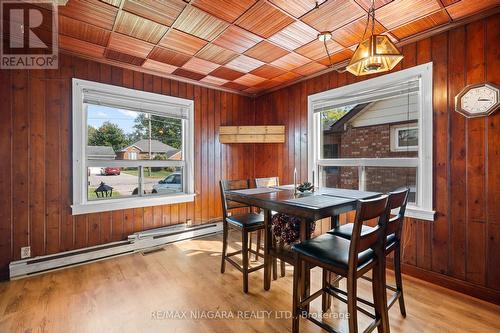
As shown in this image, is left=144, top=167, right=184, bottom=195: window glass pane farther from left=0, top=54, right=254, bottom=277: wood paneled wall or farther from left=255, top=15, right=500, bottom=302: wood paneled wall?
left=255, top=15, right=500, bottom=302: wood paneled wall

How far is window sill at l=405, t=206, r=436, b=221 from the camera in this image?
233 centimetres

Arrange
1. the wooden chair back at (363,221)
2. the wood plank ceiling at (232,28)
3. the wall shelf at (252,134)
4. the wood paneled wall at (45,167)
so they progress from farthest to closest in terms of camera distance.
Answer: the wall shelf at (252,134)
the wood paneled wall at (45,167)
the wood plank ceiling at (232,28)
the wooden chair back at (363,221)

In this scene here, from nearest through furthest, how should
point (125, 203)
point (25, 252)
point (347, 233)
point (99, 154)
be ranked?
point (347, 233)
point (25, 252)
point (99, 154)
point (125, 203)

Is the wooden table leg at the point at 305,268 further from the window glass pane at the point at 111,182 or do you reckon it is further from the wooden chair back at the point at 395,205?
the window glass pane at the point at 111,182

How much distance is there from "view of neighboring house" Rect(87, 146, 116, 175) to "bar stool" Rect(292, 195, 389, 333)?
2.65m

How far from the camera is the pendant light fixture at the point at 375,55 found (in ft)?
4.95

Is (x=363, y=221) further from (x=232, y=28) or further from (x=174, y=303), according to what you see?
(x=232, y=28)

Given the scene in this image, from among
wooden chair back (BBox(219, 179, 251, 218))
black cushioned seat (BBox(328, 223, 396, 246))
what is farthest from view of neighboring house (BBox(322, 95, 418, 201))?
wooden chair back (BBox(219, 179, 251, 218))

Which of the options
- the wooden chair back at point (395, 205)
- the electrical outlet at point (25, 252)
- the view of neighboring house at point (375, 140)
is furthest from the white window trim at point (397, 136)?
the electrical outlet at point (25, 252)

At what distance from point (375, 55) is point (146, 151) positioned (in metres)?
2.97

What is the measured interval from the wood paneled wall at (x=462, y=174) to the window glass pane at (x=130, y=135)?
3.03 meters

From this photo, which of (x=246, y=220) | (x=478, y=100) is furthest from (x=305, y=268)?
(x=478, y=100)

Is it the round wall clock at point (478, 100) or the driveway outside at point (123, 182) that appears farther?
the driveway outside at point (123, 182)

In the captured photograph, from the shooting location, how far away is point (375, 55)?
1504 mm
